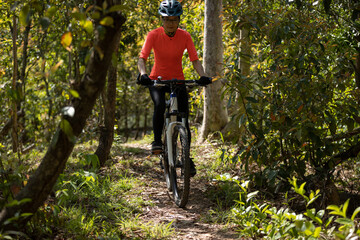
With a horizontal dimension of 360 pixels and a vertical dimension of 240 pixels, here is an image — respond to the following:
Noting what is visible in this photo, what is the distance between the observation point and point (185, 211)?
4219mm

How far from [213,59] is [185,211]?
13.3 ft

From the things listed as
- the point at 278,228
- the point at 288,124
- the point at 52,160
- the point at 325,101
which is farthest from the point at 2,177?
the point at 325,101

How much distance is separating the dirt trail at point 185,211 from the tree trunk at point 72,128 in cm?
140

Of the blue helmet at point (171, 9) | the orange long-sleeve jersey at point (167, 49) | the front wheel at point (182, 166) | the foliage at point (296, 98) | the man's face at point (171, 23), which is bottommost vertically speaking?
the front wheel at point (182, 166)

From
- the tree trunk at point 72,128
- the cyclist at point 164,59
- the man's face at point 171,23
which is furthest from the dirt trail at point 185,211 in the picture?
the man's face at point 171,23

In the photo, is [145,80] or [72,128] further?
[145,80]

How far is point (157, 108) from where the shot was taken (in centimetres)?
459

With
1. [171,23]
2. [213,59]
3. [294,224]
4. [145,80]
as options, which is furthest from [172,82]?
[213,59]

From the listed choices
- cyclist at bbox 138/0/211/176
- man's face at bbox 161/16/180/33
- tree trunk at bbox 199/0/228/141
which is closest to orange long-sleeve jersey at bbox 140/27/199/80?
cyclist at bbox 138/0/211/176

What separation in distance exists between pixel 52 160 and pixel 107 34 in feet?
3.12

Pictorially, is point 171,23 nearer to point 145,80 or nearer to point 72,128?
point 145,80

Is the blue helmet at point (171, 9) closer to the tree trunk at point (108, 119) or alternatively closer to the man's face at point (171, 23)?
the man's face at point (171, 23)

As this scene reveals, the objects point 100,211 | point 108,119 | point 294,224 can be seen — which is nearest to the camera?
point 294,224

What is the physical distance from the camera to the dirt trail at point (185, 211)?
3574 millimetres
